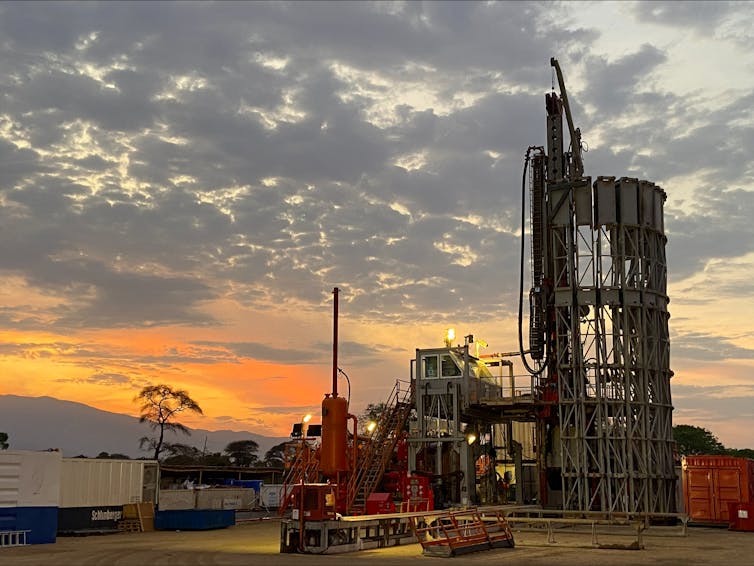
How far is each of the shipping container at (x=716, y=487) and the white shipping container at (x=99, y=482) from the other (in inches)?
983

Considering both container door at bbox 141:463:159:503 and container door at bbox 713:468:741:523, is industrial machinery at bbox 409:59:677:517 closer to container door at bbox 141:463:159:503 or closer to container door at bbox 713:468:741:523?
container door at bbox 713:468:741:523

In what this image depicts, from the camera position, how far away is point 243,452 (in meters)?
123

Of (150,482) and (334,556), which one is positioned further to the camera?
(150,482)

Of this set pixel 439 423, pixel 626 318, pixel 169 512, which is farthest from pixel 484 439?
pixel 169 512

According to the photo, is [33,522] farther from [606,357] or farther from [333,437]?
[606,357]

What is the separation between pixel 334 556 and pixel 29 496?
1093 cm

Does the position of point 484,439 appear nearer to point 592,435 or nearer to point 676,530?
point 592,435

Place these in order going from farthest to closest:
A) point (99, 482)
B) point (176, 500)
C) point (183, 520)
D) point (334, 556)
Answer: point (176, 500)
point (183, 520)
point (99, 482)
point (334, 556)

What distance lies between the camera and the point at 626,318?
39.7 metres

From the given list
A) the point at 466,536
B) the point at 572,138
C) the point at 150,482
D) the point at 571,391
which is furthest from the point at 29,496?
the point at 572,138

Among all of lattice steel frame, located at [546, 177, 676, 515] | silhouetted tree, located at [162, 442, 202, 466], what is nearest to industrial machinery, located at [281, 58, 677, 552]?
lattice steel frame, located at [546, 177, 676, 515]

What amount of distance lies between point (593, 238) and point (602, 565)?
22602 millimetres

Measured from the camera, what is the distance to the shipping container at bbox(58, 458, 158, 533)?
31.7 meters

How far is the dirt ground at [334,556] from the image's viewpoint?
21781 mm
